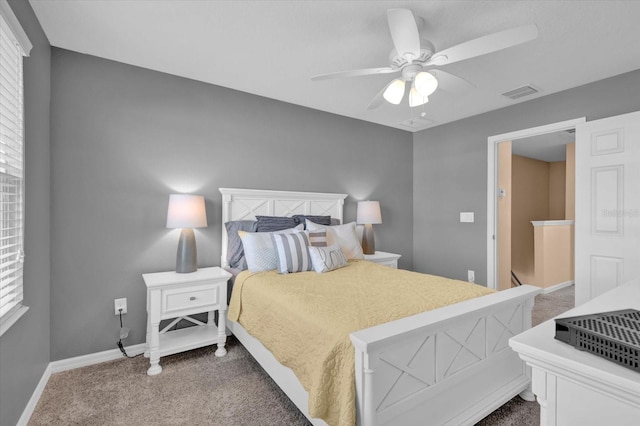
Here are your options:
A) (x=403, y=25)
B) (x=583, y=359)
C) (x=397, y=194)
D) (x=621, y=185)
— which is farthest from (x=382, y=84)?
(x=583, y=359)

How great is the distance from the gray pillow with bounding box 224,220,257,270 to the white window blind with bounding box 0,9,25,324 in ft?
4.80

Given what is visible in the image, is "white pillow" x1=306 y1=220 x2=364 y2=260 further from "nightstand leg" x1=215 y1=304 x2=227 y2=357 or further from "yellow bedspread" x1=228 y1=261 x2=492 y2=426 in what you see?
"nightstand leg" x1=215 y1=304 x2=227 y2=357

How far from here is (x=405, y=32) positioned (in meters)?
1.69

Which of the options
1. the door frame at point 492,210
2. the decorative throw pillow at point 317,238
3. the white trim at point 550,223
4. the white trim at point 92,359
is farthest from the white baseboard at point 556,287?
the white trim at point 92,359

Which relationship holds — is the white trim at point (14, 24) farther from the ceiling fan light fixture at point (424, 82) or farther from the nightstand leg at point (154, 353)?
the ceiling fan light fixture at point (424, 82)

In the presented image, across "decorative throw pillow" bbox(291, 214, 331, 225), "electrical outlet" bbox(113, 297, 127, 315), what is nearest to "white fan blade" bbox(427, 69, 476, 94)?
"decorative throw pillow" bbox(291, 214, 331, 225)

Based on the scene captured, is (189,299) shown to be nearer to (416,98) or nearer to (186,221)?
(186,221)

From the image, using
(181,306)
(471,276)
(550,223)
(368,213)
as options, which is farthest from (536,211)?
(181,306)

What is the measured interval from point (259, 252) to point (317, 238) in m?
0.53

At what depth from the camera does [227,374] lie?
2316mm

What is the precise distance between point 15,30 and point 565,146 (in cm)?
669

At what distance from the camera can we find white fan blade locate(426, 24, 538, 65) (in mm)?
1504

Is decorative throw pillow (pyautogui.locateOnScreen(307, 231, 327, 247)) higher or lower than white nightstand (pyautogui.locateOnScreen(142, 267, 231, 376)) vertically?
higher

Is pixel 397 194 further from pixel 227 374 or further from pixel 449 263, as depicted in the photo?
pixel 227 374
